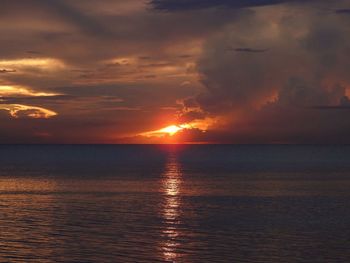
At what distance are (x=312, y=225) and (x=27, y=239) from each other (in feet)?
83.7

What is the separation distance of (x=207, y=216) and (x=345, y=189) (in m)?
41.2

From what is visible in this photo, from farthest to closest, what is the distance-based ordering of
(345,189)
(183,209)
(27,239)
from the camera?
(345,189), (183,209), (27,239)

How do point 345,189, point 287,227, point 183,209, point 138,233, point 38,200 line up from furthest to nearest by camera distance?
point 345,189, point 38,200, point 183,209, point 287,227, point 138,233

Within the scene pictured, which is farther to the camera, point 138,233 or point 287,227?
point 287,227

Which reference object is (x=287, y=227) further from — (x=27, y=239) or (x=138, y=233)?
(x=27, y=239)

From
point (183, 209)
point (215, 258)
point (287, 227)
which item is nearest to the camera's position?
point (215, 258)

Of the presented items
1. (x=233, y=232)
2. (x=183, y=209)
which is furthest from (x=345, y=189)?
(x=233, y=232)

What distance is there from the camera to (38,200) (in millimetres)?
77812

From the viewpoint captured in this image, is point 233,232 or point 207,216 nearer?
point 233,232

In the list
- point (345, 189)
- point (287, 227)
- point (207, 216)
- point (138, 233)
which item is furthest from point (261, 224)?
point (345, 189)

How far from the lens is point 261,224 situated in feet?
182

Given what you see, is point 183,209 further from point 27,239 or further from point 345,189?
point 345,189

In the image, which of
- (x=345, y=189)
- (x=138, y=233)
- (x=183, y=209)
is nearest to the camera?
(x=138, y=233)

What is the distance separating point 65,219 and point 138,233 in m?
11.7
